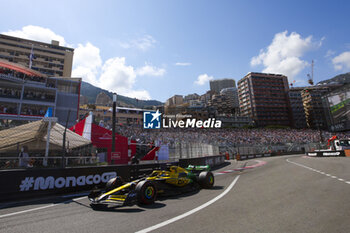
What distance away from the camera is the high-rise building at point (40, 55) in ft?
199

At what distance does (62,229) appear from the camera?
3.62 metres

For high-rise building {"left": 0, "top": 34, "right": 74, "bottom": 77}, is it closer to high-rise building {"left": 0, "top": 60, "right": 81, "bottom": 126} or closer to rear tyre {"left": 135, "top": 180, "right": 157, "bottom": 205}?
high-rise building {"left": 0, "top": 60, "right": 81, "bottom": 126}

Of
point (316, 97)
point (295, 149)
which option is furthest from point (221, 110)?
point (295, 149)

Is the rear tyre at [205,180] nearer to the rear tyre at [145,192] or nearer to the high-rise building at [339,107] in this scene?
the rear tyre at [145,192]

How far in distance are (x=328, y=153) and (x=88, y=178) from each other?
96.0 ft

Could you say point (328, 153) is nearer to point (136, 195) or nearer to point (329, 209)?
point (329, 209)

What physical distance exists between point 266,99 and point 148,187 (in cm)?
11221

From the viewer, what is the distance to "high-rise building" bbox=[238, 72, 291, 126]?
102m

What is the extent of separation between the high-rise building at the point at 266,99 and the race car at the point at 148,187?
101875 mm

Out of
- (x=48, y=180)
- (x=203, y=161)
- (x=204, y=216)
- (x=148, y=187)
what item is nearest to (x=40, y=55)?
(x=203, y=161)

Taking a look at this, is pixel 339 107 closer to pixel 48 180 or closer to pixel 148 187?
pixel 148 187

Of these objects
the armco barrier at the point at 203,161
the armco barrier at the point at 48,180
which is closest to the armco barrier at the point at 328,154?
the armco barrier at the point at 203,161

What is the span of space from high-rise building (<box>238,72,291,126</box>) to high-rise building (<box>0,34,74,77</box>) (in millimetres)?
87793

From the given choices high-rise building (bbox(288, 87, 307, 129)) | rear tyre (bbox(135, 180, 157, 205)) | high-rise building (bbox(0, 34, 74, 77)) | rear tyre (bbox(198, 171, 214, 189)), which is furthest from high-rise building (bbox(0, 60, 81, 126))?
high-rise building (bbox(288, 87, 307, 129))
